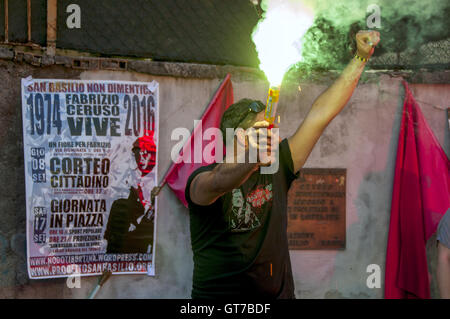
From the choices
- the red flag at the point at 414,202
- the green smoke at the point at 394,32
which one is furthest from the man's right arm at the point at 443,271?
the green smoke at the point at 394,32

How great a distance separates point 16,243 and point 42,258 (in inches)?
11.0

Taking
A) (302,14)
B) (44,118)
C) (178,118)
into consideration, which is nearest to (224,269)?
(302,14)

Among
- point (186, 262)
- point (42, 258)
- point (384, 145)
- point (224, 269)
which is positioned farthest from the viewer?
point (384, 145)

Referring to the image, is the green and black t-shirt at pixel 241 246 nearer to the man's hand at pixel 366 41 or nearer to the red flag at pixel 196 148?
the man's hand at pixel 366 41

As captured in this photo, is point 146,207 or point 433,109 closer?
point 146,207

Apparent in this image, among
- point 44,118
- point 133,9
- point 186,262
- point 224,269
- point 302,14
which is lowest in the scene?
point 186,262

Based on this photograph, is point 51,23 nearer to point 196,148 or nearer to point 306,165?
point 196,148

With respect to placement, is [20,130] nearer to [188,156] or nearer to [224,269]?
[188,156]

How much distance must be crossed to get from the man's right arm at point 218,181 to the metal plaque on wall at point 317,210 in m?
2.20

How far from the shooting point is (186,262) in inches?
170

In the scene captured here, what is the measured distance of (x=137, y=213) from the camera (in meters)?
4.18

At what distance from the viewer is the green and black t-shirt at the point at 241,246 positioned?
2.40 m

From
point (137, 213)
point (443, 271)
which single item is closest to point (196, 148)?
point (137, 213)

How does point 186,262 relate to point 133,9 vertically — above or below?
below
